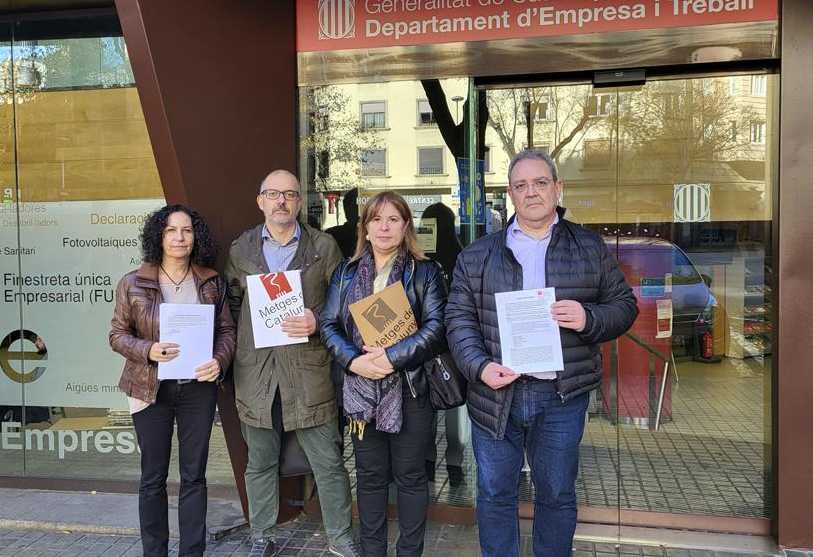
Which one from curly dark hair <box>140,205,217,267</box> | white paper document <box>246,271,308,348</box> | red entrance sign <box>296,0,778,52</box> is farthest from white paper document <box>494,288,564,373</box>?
red entrance sign <box>296,0,778,52</box>

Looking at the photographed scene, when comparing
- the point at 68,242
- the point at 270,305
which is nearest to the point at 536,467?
the point at 270,305

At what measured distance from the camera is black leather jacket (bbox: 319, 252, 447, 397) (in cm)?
318

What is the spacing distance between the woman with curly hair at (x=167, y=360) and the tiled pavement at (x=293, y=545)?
0.55 m

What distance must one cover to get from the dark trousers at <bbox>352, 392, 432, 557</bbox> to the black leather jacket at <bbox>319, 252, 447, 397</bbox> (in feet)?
0.58

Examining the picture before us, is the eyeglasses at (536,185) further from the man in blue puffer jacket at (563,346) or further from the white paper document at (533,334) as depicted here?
the white paper document at (533,334)

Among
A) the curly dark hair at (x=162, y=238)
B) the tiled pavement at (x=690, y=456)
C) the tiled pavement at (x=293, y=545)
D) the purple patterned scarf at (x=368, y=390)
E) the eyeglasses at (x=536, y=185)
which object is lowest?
the tiled pavement at (x=293, y=545)

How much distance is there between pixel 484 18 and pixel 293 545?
335 cm

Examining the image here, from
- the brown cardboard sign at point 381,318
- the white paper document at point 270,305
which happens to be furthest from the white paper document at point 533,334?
the white paper document at point 270,305

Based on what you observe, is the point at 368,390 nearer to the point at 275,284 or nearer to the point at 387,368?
the point at 387,368

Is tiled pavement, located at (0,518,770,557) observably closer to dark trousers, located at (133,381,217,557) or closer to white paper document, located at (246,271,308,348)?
dark trousers, located at (133,381,217,557)

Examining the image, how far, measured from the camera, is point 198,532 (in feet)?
11.8

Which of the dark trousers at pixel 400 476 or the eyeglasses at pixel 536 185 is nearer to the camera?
the eyeglasses at pixel 536 185

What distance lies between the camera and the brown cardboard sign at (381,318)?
3227 millimetres

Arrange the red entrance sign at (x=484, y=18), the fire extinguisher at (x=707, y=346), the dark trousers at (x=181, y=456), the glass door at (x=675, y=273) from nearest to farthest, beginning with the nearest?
the dark trousers at (x=181, y=456) < the red entrance sign at (x=484, y=18) < the glass door at (x=675, y=273) < the fire extinguisher at (x=707, y=346)
